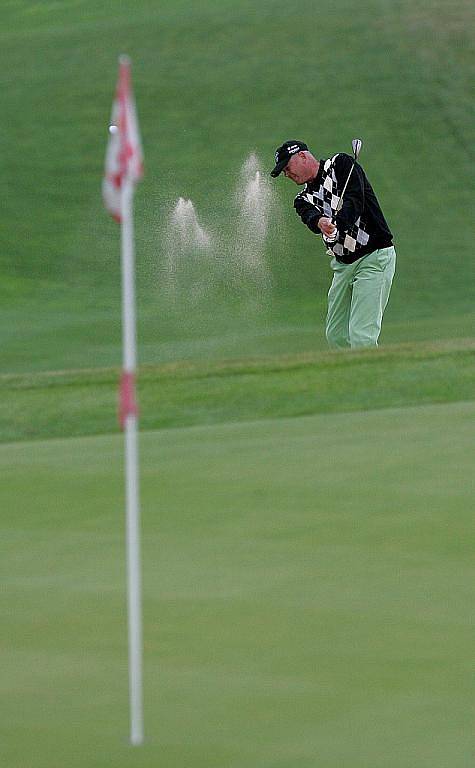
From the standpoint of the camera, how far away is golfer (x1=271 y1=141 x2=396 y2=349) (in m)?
10.4

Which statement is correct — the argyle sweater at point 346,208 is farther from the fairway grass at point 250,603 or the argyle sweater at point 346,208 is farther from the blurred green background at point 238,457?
the fairway grass at point 250,603

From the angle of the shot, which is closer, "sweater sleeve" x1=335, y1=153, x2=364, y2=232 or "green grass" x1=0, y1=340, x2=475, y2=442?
"green grass" x1=0, y1=340, x2=475, y2=442

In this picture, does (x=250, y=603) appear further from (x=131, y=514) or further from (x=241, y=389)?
(x=241, y=389)

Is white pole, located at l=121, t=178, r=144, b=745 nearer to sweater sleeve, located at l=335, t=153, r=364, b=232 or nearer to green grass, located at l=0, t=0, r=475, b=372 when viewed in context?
sweater sleeve, located at l=335, t=153, r=364, b=232

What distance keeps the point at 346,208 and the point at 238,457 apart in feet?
13.2

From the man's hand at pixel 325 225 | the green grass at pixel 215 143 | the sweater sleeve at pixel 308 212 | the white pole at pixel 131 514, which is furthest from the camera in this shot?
the green grass at pixel 215 143

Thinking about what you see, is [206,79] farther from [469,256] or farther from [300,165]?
[300,165]

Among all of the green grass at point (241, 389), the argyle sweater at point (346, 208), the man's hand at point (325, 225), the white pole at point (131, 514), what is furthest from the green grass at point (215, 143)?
the white pole at point (131, 514)

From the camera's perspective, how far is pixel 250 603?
14.6 ft

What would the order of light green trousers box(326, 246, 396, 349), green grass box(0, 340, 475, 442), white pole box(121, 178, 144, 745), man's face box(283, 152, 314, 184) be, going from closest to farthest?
white pole box(121, 178, 144, 745)
green grass box(0, 340, 475, 442)
man's face box(283, 152, 314, 184)
light green trousers box(326, 246, 396, 349)

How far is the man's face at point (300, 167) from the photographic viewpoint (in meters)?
10.3

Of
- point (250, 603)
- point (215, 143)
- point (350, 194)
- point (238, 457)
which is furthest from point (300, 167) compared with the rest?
point (215, 143)

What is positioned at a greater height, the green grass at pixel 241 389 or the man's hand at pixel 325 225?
the man's hand at pixel 325 225

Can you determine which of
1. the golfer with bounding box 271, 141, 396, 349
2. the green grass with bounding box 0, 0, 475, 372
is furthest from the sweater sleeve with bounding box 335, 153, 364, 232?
the green grass with bounding box 0, 0, 475, 372
